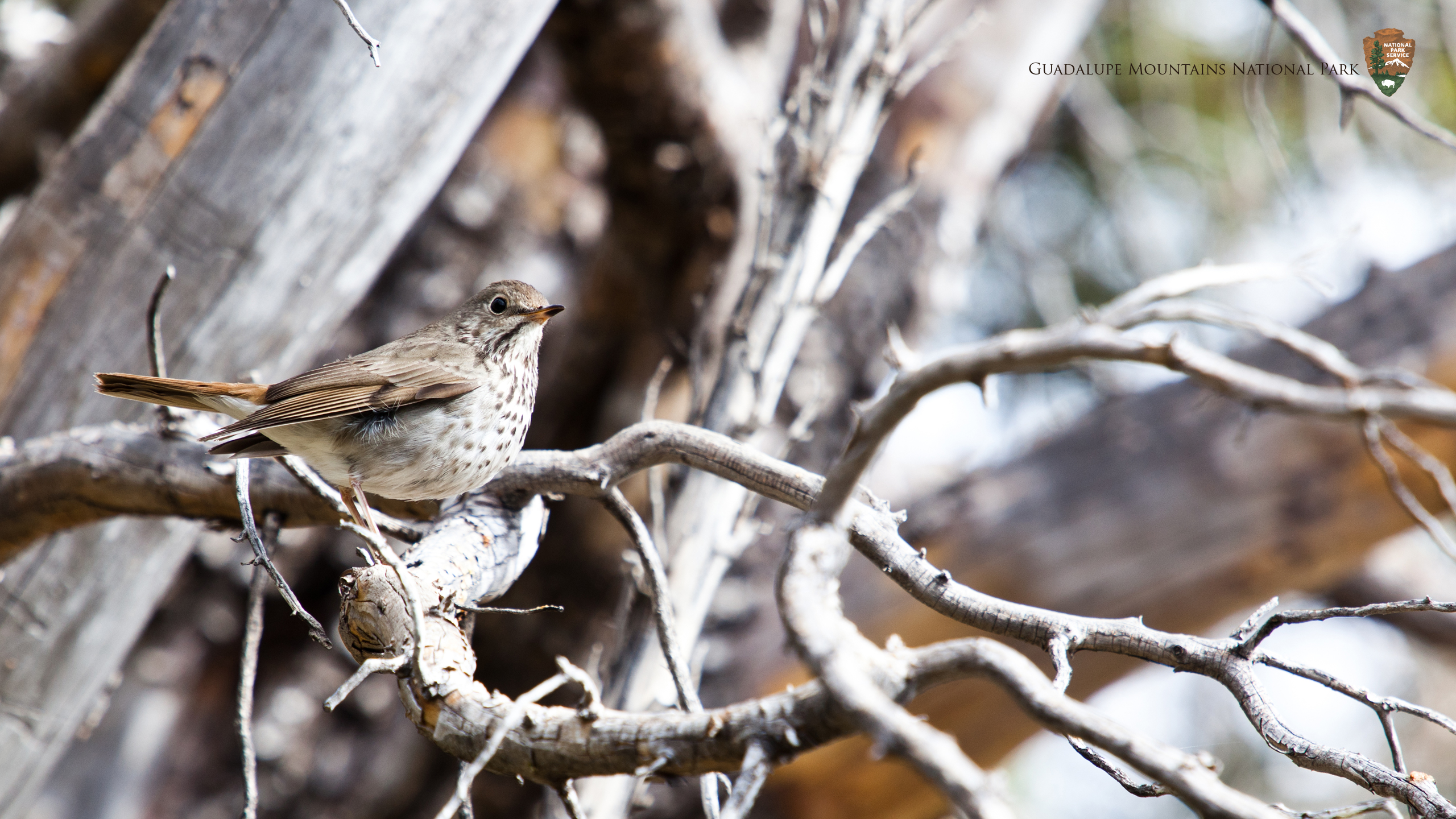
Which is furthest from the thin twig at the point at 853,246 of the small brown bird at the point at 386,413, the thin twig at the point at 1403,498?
the thin twig at the point at 1403,498

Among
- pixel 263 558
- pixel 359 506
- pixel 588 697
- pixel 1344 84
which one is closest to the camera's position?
pixel 588 697

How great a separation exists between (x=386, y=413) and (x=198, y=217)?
801mm

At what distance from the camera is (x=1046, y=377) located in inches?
239

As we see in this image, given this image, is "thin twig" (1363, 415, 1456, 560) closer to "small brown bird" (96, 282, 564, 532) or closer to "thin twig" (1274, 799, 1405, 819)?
"thin twig" (1274, 799, 1405, 819)

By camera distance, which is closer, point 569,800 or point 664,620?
point 569,800

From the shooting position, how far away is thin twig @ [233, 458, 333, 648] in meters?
1.48

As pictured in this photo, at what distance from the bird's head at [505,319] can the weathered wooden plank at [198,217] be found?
1.22ft

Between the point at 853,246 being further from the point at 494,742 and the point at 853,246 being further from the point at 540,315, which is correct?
the point at 494,742

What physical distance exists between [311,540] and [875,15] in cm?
346

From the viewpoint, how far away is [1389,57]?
442 cm

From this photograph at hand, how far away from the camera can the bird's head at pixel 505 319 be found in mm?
2918

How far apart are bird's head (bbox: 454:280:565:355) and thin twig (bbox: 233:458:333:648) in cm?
88

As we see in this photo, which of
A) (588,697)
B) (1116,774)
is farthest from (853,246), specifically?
(588,697)

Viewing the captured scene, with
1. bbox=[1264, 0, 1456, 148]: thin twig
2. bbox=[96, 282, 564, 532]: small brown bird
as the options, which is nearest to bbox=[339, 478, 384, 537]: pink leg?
bbox=[96, 282, 564, 532]: small brown bird
